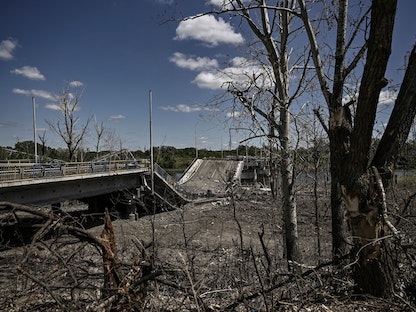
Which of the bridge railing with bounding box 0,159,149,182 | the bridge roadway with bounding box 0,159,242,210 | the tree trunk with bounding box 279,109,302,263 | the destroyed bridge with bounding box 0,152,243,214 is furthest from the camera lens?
the destroyed bridge with bounding box 0,152,243,214

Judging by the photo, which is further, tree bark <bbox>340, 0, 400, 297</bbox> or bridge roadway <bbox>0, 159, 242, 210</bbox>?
bridge roadway <bbox>0, 159, 242, 210</bbox>

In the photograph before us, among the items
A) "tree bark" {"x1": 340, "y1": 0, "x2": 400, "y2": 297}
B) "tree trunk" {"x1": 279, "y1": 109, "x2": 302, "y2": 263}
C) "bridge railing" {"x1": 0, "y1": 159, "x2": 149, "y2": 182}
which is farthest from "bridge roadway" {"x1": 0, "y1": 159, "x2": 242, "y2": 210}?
"tree bark" {"x1": 340, "y1": 0, "x2": 400, "y2": 297}

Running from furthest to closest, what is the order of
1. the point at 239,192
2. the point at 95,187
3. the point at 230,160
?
the point at 230,160 → the point at 239,192 → the point at 95,187

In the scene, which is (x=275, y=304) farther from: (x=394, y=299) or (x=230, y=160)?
(x=230, y=160)

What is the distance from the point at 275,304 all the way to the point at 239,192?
29.0 meters

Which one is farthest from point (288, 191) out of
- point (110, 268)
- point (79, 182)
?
point (79, 182)

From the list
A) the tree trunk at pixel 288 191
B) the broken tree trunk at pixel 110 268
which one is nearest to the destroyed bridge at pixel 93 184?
the tree trunk at pixel 288 191

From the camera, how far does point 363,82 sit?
3.76m

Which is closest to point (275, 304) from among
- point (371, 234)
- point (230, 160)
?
point (371, 234)

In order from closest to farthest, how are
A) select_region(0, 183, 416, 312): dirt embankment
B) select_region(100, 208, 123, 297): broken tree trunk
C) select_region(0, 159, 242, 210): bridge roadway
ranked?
select_region(0, 183, 416, 312): dirt embankment < select_region(100, 208, 123, 297): broken tree trunk < select_region(0, 159, 242, 210): bridge roadway

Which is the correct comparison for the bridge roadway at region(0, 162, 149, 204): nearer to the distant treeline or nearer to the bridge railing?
the bridge railing

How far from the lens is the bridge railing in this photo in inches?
579

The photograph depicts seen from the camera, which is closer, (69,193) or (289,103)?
(289,103)

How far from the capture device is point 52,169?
1736cm
